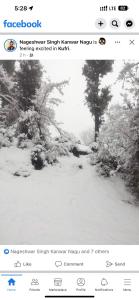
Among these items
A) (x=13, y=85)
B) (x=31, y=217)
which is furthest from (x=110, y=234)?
(x=13, y=85)

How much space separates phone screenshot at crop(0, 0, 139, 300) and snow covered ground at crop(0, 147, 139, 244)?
3 centimetres

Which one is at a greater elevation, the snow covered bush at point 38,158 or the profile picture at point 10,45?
the profile picture at point 10,45

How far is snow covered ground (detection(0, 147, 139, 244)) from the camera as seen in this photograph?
706 cm

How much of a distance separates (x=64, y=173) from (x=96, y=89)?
6.78m

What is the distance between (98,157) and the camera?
38.0ft

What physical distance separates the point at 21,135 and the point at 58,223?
18.3ft

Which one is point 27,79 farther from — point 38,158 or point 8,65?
point 38,158

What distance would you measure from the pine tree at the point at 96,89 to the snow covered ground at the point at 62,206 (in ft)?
15.9

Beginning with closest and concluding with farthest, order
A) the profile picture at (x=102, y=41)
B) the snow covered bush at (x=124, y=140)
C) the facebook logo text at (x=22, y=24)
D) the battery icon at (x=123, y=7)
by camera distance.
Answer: the battery icon at (x=123, y=7), the facebook logo text at (x=22, y=24), the profile picture at (x=102, y=41), the snow covered bush at (x=124, y=140)

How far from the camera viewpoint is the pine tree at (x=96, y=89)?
16156 millimetres

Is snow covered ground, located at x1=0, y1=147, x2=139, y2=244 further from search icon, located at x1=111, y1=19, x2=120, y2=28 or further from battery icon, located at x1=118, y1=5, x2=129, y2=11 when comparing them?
battery icon, located at x1=118, y1=5, x2=129, y2=11
